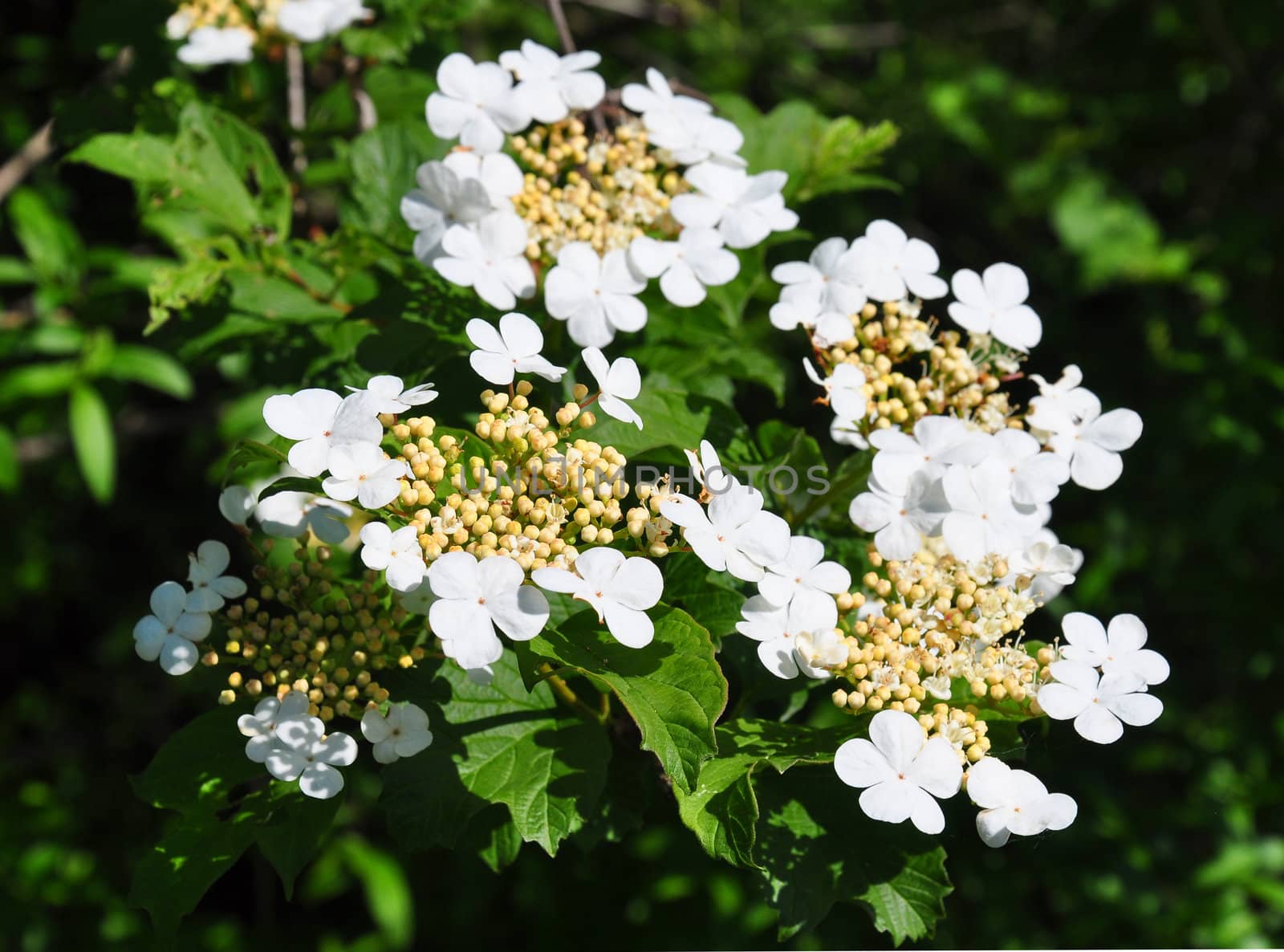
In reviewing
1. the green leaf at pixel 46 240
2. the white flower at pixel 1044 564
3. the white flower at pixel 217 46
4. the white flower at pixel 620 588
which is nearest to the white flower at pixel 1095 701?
the white flower at pixel 1044 564

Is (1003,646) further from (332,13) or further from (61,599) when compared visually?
(61,599)

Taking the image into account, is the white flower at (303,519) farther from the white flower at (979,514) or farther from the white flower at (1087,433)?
the white flower at (1087,433)

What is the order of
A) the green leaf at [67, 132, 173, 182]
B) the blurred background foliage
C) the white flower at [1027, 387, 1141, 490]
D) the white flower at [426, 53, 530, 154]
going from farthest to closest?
the blurred background foliage < the green leaf at [67, 132, 173, 182] < the white flower at [426, 53, 530, 154] < the white flower at [1027, 387, 1141, 490]

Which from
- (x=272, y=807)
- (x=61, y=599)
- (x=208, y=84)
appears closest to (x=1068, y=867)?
(x=272, y=807)

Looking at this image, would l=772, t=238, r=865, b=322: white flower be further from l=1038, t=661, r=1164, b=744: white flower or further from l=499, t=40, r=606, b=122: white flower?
l=1038, t=661, r=1164, b=744: white flower

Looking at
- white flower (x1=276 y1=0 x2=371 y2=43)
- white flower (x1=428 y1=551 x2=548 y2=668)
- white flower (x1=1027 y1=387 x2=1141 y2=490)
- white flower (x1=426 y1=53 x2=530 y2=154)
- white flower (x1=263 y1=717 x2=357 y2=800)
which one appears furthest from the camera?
white flower (x1=276 y1=0 x2=371 y2=43)

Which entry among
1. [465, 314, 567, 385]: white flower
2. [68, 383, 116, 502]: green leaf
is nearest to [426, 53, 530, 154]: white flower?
[465, 314, 567, 385]: white flower
